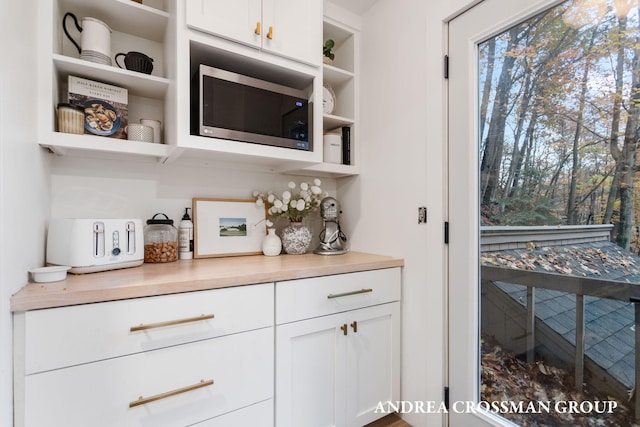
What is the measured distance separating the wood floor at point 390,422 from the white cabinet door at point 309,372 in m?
0.31

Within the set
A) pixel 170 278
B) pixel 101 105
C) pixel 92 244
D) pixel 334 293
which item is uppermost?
pixel 101 105

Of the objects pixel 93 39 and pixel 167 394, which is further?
pixel 93 39

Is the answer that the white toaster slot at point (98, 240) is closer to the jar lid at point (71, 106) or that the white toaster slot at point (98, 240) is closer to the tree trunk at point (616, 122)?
the jar lid at point (71, 106)

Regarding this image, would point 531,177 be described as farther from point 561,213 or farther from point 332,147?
point 332,147

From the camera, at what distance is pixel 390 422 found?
1577 mm

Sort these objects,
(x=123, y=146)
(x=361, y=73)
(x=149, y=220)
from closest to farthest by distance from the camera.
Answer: (x=123, y=146) → (x=149, y=220) → (x=361, y=73)

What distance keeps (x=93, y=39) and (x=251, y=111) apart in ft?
2.26

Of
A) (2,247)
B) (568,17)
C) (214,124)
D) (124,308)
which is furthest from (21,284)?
(568,17)

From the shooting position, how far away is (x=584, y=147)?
41.1 inches

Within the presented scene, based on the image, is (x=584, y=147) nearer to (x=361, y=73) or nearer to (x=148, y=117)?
(x=361, y=73)

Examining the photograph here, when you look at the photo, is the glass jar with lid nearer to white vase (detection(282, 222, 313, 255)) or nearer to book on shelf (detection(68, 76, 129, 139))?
book on shelf (detection(68, 76, 129, 139))

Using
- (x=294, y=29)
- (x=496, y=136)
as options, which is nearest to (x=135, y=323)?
(x=294, y=29)

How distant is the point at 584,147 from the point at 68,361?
177 centimetres

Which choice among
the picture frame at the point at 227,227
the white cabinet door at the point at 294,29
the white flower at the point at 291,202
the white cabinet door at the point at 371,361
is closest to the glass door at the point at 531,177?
the white cabinet door at the point at 371,361
